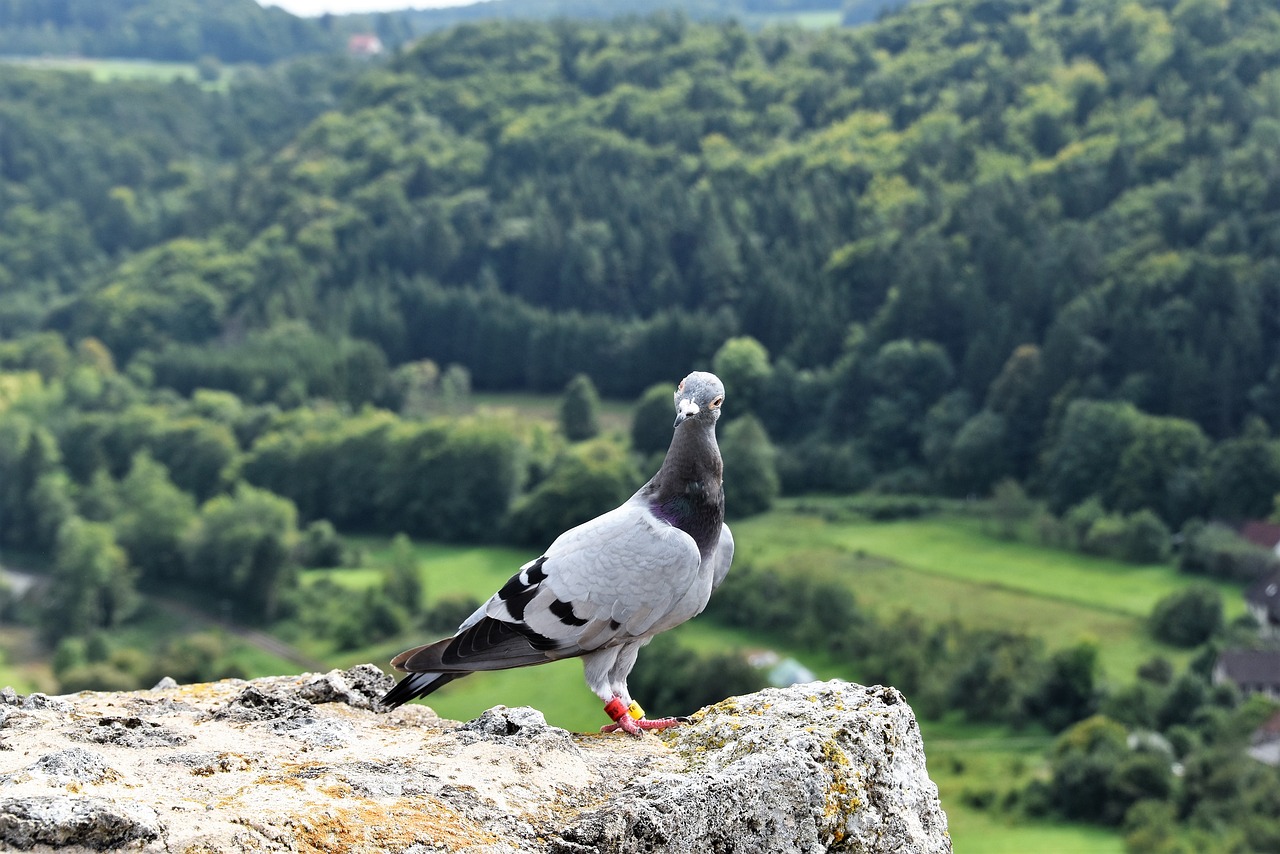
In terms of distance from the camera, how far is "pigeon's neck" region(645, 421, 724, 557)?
11164mm

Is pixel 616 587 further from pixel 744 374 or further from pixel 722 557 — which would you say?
pixel 744 374

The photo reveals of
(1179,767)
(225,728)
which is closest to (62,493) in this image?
(1179,767)

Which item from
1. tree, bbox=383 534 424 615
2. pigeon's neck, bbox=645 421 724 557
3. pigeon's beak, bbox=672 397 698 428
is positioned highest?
pigeon's beak, bbox=672 397 698 428

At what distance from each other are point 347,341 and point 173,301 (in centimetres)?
2617

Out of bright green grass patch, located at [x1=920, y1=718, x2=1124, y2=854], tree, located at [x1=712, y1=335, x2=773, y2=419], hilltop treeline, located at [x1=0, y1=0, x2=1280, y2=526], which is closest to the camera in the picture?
bright green grass patch, located at [x1=920, y1=718, x2=1124, y2=854]

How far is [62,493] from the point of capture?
4545 inches

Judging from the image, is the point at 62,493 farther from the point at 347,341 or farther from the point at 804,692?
the point at 804,692

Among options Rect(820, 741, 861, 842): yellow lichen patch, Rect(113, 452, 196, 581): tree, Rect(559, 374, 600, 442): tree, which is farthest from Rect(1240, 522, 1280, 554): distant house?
Rect(820, 741, 861, 842): yellow lichen patch

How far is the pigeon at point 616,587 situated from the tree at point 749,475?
8851 centimetres

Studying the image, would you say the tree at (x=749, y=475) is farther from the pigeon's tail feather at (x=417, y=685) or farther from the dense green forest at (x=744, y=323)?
the pigeon's tail feather at (x=417, y=685)

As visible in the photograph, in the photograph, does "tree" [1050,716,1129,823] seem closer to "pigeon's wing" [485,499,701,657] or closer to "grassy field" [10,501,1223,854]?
"grassy field" [10,501,1223,854]

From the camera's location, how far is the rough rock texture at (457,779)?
862cm

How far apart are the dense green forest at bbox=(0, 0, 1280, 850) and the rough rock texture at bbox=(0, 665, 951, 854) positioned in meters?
51.9

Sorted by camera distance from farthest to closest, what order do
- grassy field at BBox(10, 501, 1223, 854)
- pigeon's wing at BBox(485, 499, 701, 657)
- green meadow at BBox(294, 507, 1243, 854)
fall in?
grassy field at BBox(10, 501, 1223, 854) → green meadow at BBox(294, 507, 1243, 854) → pigeon's wing at BBox(485, 499, 701, 657)
